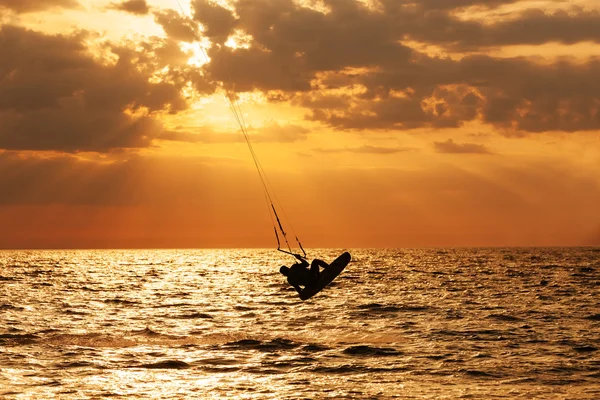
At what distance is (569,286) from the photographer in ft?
225

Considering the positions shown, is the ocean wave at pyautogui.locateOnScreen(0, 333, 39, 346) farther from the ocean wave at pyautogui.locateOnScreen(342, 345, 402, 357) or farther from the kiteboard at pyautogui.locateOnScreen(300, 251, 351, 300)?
the ocean wave at pyautogui.locateOnScreen(342, 345, 402, 357)

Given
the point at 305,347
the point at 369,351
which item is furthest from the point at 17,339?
the point at 369,351

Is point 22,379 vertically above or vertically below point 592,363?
above

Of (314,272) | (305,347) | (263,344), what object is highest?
(314,272)

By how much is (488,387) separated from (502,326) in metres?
16.0

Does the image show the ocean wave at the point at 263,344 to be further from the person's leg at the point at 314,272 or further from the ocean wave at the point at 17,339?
the ocean wave at the point at 17,339

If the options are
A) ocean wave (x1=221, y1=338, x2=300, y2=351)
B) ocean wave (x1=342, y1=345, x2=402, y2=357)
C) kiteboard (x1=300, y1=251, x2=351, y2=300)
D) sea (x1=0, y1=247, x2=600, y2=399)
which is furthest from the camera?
ocean wave (x1=221, y1=338, x2=300, y2=351)

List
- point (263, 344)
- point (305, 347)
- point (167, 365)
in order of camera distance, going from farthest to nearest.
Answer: point (263, 344) → point (305, 347) → point (167, 365)

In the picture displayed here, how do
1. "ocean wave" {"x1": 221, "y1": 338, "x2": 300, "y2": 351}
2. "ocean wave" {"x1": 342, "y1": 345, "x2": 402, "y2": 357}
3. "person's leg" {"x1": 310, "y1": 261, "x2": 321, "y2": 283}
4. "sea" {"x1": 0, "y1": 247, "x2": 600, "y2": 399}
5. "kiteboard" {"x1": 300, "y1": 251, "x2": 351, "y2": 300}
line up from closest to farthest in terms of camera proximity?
"sea" {"x1": 0, "y1": 247, "x2": 600, "y2": 399} < "person's leg" {"x1": 310, "y1": 261, "x2": 321, "y2": 283} < "kiteboard" {"x1": 300, "y1": 251, "x2": 351, "y2": 300} < "ocean wave" {"x1": 342, "y1": 345, "x2": 402, "y2": 357} < "ocean wave" {"x1": 221, "y1": 338, "x2": 300, "y2": 351}

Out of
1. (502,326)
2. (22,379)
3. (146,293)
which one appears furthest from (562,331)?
(146,293)

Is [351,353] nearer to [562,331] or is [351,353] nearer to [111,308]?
[562,331]

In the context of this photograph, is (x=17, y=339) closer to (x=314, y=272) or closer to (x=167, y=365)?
(x=167, y=365)

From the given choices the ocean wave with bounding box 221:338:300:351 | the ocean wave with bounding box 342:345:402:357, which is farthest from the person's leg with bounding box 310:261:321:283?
the ocean wave with bounding box 221:338:300:351

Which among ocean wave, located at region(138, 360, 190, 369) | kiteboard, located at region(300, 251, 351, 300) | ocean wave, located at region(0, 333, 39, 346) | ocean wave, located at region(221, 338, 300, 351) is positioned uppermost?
kiteboard, located at region(300, 251, 351, 300)
